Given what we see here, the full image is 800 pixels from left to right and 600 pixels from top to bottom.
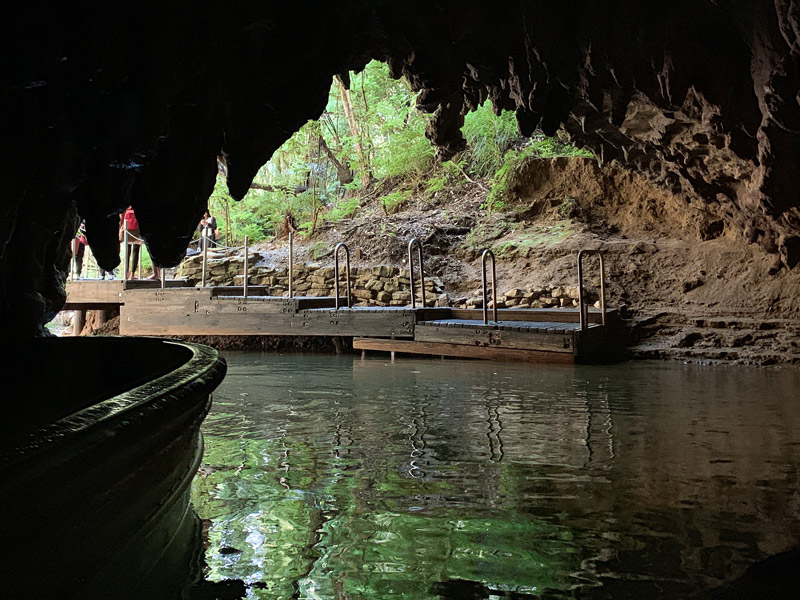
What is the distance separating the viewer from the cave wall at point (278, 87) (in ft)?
10.9

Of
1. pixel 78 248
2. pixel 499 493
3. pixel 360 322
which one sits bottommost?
pixel 499 493

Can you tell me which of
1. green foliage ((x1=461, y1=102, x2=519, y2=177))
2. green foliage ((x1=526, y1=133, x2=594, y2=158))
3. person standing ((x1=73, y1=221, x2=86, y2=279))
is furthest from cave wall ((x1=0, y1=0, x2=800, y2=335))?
person standing ((x1=73, y1=221, x2=86, y2=279))

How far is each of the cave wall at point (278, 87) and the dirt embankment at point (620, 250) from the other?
5.65 ft

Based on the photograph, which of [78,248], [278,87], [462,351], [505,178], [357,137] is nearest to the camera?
[278,87]

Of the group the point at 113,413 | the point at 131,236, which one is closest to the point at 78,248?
the point at 131,236

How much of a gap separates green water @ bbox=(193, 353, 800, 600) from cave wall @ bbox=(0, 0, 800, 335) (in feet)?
5.95

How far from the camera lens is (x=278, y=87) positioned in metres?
5.45

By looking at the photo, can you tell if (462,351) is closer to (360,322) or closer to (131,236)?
(360,322)

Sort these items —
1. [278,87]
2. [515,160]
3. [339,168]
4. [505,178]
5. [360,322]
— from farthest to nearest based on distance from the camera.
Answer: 1. [339,168]
2. [505,178]
3. [515,160]
4. [360,322]
5. [278,87]

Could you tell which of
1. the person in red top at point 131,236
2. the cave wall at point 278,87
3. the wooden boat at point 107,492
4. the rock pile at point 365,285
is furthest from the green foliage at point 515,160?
the wooden boat at point 107,492

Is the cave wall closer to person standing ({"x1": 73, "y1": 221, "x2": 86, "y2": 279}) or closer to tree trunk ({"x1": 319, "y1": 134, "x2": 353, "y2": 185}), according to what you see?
person standing ({"x1": 73, "y1": 221, "x2": 86, "y2": 279})

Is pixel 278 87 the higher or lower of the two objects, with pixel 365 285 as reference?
higher

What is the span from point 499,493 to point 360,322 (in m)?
7.83

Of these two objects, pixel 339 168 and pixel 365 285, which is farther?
pixel 339 168
